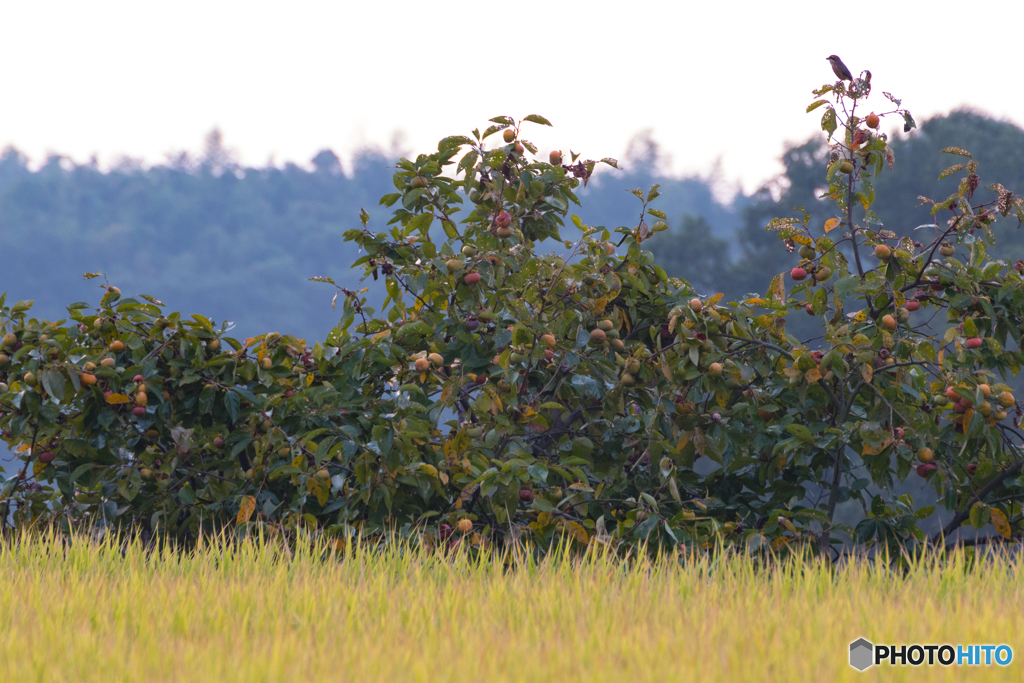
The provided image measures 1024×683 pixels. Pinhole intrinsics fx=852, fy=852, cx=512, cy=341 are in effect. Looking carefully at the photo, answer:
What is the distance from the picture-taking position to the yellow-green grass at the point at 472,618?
214cm

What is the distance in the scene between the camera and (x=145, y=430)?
4.25 metres

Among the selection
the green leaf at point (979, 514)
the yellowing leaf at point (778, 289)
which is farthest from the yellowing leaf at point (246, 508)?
Result: the green leaf at point (979, 514)

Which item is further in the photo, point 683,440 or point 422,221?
point 422,221

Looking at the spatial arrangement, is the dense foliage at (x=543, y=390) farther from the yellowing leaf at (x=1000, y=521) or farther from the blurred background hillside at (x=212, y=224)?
the blurred background hillside at (x=212, y=224)

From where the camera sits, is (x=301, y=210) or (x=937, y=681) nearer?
(x=937, y=681)

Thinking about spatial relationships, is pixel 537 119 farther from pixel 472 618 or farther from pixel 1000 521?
pixel 1000 521

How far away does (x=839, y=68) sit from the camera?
12.0 ft

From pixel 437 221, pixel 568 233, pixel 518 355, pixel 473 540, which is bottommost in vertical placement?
pixel 473 540

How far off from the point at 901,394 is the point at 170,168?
59.0 meters

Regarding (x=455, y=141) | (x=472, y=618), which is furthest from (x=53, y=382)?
(x=472, y=618)

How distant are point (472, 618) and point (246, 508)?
160 centimetres

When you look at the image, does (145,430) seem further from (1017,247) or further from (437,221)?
(1017,247)

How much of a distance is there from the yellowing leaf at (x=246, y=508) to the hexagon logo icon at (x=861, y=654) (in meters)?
2.54

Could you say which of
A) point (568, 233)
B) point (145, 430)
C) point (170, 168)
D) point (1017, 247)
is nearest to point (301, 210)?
point (170, 168)
